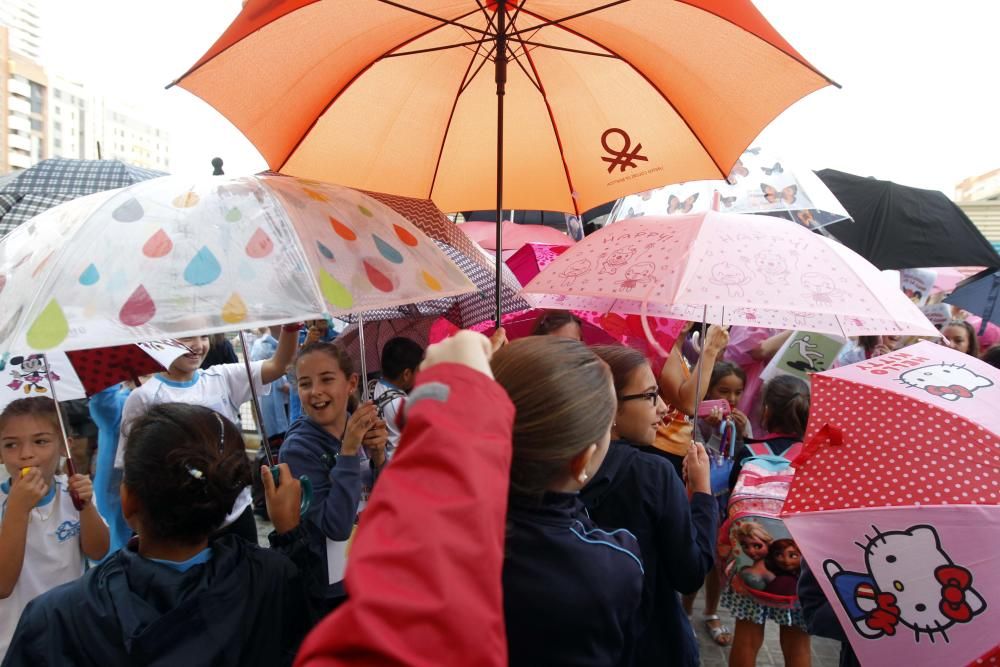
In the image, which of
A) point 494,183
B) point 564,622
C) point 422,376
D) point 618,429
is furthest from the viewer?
point 494,183

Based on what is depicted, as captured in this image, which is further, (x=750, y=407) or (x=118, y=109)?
(x=118, y=109)

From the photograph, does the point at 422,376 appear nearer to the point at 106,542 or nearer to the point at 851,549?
the point at 851,549

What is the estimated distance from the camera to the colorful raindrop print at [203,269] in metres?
1.77

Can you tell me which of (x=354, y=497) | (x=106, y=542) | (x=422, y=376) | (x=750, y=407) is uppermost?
(x=422, y=376)

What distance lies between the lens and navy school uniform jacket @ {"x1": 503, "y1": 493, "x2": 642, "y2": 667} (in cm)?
140

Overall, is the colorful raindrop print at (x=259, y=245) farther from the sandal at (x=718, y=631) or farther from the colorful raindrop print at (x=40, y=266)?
the sandal at (x=718, y=631)

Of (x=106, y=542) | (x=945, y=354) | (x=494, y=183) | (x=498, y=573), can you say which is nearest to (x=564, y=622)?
(x=498, y=573)

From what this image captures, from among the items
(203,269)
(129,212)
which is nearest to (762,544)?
(203,269)

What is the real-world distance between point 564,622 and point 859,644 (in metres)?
0.91

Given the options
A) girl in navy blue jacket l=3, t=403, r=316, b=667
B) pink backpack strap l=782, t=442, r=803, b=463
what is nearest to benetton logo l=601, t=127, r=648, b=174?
pink backpack strap l=782, t=442, r=803, b=463

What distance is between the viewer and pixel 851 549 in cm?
178

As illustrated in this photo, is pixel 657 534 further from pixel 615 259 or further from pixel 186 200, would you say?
pixel 186 200

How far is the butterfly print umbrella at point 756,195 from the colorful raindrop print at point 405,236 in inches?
80.2

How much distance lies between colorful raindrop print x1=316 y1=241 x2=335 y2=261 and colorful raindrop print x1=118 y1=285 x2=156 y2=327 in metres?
0.47
